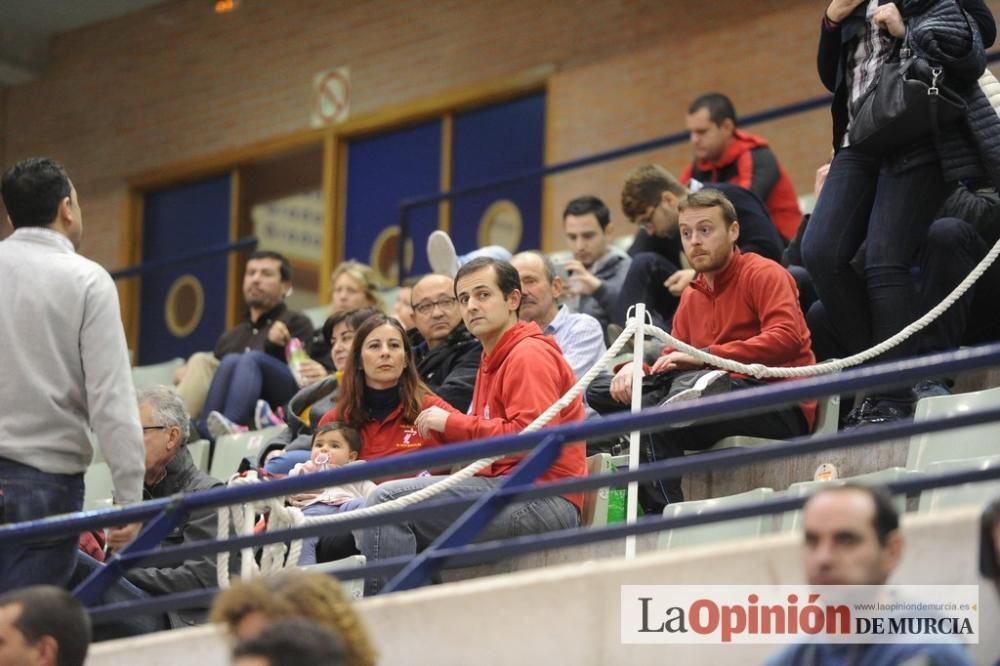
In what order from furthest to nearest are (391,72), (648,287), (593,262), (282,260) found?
1. (391,72)
2. (282,260)
3. (593,262)
4. (648,287)

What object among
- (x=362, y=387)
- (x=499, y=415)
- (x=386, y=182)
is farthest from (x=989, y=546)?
(x=386, y=182)

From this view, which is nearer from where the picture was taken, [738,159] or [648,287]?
[648,287]

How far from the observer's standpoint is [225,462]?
7.11m

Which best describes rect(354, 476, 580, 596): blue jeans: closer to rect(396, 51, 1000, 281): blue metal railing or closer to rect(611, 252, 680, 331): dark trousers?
rect(611, 252, 680, 331): dark trousers

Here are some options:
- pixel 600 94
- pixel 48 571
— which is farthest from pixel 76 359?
pixel 600 94

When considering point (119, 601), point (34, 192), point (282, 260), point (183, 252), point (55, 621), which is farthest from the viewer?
point (183, 252)

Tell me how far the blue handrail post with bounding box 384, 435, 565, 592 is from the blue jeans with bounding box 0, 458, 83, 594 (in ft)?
A: 3.14

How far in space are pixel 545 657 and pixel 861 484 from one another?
994 mm

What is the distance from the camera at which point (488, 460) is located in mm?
4891

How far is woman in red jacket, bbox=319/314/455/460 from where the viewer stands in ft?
18.3

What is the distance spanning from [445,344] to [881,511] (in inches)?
138

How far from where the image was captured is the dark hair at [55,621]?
3582 mm

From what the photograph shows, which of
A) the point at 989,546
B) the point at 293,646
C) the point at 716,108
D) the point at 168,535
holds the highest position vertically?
the point at 716,108

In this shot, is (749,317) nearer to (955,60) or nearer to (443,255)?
(955,60)
